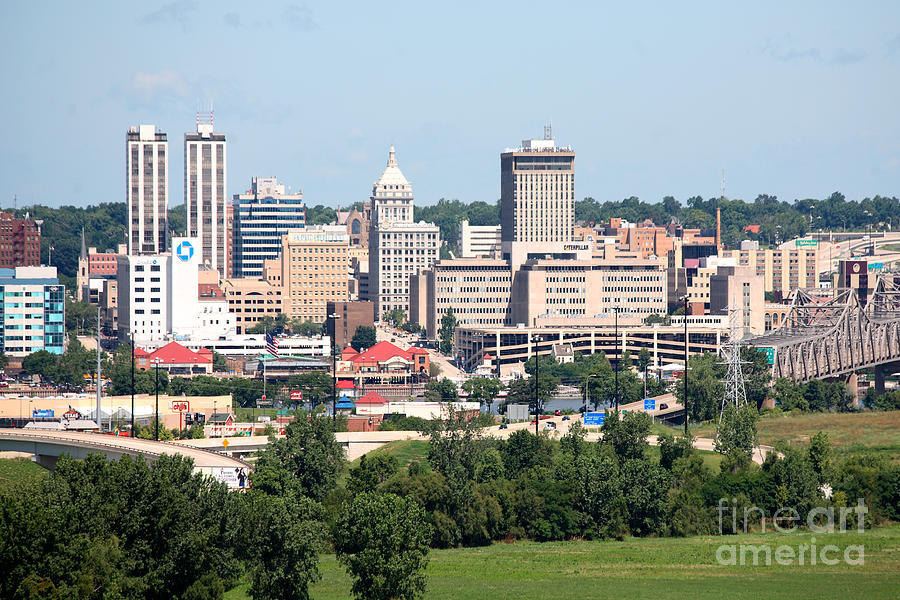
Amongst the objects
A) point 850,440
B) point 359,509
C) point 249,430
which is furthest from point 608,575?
point 249,430

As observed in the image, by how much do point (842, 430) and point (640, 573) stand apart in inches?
2222

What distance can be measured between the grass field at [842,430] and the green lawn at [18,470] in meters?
51.9

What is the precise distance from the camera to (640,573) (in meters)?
85.2

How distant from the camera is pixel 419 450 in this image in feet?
403

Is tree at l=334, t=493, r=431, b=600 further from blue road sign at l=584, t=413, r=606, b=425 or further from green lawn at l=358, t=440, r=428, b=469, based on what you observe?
blue road sign at l=584, t=413, r=606, b=425

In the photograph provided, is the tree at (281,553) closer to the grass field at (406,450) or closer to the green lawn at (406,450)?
the grass field at (406,450)

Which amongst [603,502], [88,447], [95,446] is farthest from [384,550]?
[88,447]

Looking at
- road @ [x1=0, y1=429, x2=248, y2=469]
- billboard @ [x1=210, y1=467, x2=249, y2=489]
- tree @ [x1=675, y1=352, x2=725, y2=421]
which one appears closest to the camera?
billboard @ [x1=210, y1=467, x2=249, y2=489]

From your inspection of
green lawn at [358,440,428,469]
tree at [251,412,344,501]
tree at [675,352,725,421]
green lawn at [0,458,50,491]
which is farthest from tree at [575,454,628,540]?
tree at [675,352,725,421]

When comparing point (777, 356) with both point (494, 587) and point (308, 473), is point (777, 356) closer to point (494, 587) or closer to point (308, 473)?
point (308, 473)

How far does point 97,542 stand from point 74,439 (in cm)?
4255

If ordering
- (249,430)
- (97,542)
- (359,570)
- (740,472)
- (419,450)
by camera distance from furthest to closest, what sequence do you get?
(249,430) < (419,450) < (740,472) < (359,570) < (97,542)

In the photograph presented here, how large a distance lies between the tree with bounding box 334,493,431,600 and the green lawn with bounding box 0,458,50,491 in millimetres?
36075

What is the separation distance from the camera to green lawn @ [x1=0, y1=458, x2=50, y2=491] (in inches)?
4294
